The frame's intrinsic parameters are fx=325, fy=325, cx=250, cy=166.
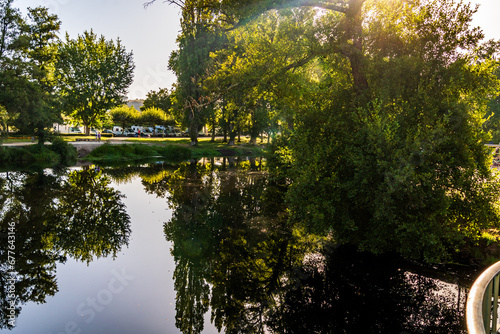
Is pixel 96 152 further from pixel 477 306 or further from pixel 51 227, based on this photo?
pixel 477 306

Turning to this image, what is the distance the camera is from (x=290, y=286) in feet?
27.0

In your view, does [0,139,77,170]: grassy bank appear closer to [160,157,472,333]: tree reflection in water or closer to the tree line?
the tree line

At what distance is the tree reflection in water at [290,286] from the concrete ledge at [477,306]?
13.9ft

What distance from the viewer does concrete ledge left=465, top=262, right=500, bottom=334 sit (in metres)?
2.20

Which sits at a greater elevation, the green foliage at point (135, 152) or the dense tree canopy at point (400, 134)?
the dense tree canopy at point (400, 134)

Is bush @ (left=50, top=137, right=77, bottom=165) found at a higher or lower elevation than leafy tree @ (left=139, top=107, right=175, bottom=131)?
lower

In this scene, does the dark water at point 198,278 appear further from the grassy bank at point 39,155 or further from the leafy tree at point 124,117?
the leafy tree at point 124,117

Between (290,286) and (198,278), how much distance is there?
239 cm

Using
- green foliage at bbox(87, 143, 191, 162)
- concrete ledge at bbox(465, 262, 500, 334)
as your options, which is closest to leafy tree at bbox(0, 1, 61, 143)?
green foliage at bbox(87, 143, 191, 162)

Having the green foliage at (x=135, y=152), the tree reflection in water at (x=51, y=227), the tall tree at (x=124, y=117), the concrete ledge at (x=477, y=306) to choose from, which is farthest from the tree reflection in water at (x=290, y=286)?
the tall tree at (x=124, y=117)

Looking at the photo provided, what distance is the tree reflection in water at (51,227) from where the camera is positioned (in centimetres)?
797

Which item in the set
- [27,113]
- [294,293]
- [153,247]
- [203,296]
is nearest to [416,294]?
[294,293]

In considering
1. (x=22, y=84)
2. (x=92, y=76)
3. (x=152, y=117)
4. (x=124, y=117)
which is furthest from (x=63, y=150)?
(x=152, y=117)

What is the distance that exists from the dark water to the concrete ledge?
13.8ft
